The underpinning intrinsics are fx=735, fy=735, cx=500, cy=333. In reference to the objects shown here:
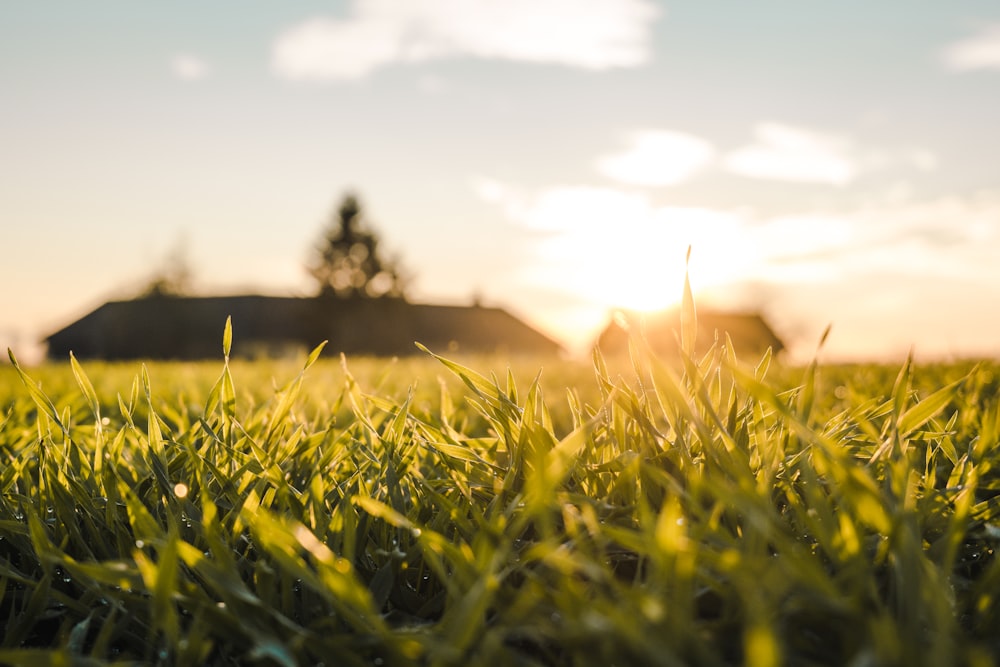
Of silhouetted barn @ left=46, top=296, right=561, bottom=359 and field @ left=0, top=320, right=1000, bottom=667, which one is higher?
field @ left=0, top=320, right=1000, bottom=667

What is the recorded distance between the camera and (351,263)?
2387 inches

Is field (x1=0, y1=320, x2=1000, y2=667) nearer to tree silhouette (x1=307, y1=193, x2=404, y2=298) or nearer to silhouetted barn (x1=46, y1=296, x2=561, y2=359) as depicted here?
silhouetted barn (x1=46, y1=296, x2=561, y2=359)

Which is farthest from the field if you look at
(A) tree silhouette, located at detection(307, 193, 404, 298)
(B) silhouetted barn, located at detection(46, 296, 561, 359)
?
(A) tree silhouette, located at detection(307, 193, 404, 298)

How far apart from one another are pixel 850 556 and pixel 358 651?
580mm

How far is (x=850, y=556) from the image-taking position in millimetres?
848

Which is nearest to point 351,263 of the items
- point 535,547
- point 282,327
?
point 282,327

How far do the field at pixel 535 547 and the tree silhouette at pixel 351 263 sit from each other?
58768 millimetres

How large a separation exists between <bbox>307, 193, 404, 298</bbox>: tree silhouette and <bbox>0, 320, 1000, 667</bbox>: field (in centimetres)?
5877

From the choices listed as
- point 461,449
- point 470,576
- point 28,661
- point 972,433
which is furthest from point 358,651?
point 972,433

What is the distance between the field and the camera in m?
0.72

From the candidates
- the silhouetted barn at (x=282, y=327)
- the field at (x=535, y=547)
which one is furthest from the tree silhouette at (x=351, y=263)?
the field at (x=535, y=547)

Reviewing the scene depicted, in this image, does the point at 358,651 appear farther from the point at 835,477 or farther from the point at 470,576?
the point at 835,477

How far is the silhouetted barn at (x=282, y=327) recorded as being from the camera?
50875 mm

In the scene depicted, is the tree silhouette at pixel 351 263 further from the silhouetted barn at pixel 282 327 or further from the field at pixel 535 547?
the field at pixel 535 547
